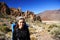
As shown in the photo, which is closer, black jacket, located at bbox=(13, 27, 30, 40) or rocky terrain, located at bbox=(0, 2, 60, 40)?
black jacket, located at bbox=(13, 27, 30, 40)

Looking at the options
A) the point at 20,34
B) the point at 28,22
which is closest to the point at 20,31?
the point at 20,34

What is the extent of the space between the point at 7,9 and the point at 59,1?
14.3 feet

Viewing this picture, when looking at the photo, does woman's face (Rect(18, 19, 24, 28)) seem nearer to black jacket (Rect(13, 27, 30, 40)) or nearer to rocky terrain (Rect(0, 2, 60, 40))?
black jacket (Rect(13, 27, 30, 40))

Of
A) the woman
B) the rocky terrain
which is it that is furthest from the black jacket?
the rocky terrain

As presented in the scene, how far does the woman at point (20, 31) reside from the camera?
2096 mm

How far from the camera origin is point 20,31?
212 centimetres

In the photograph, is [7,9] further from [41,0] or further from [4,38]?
[4,38]

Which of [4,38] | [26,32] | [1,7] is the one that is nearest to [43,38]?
[4,38]

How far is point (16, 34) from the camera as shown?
2131 mm

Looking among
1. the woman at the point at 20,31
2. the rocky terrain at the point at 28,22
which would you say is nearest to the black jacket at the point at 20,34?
the woman at the point at 20,31

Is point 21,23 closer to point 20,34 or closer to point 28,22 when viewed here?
point 20,34

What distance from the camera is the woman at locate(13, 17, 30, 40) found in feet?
6.88

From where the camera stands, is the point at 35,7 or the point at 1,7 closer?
the point at 35,7

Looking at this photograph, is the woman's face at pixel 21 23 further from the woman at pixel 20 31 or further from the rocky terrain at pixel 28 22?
the rocky terrain at pixel 28 22
